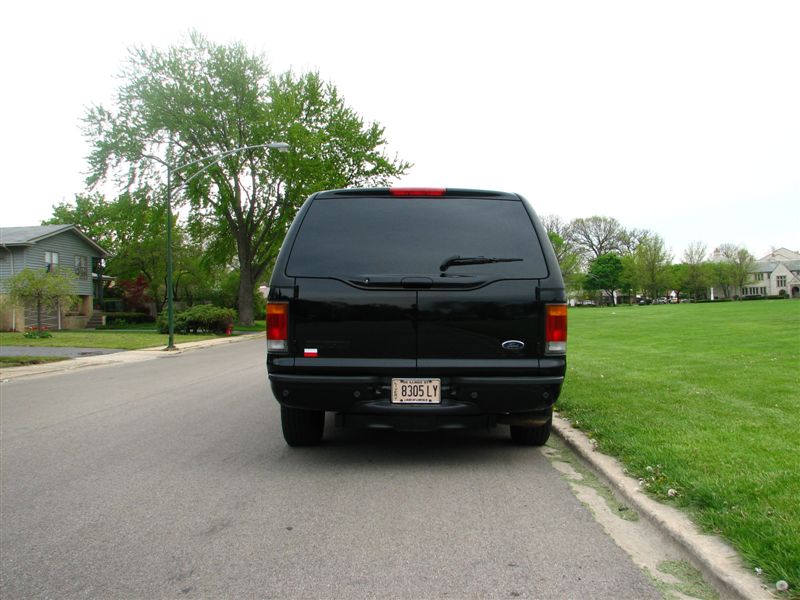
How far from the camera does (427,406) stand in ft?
15.4

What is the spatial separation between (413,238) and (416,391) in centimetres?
118

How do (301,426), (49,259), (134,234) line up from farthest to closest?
(49,259) < (134,234) < (301,426)

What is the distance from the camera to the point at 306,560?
3.24 metres

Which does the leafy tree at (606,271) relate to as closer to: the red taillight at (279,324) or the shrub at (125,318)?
the shrub at (125,318)

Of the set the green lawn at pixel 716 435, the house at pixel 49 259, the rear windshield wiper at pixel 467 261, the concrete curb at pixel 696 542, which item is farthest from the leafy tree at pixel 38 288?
the concrete curb at pixel 696 542

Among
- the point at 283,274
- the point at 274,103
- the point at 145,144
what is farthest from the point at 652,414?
the point at 145,144

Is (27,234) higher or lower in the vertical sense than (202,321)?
higher

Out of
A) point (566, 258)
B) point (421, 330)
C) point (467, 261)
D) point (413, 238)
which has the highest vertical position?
point (566, 258)

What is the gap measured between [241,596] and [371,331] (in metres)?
2.19

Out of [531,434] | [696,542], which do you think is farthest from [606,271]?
[696,542]

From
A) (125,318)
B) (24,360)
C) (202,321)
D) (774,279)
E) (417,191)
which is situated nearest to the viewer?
(417,191)

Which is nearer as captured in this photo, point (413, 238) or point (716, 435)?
point (413, 238)

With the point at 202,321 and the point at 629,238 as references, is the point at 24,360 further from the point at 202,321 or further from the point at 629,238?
the point at 629,238

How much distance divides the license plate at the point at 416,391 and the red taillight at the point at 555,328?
2.89ft
